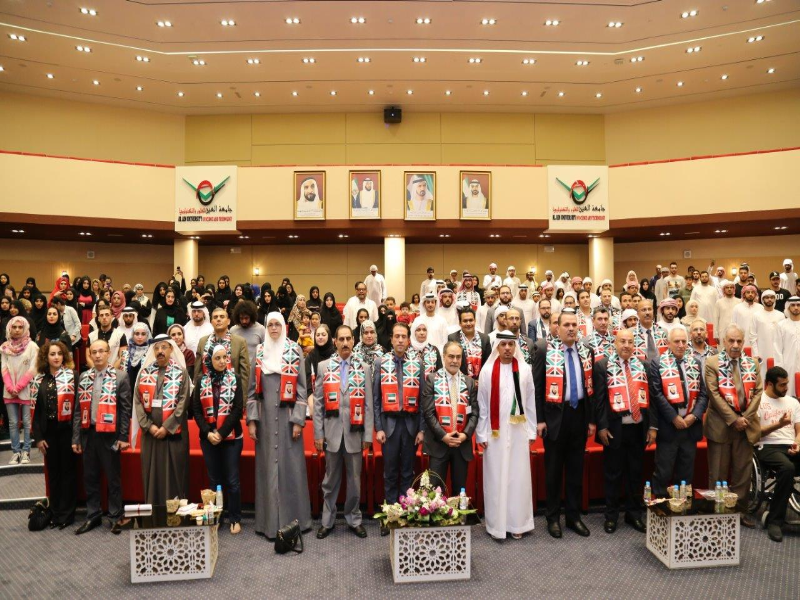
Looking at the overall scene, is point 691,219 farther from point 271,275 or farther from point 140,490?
point 140,490

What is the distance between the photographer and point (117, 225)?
14.1 metres

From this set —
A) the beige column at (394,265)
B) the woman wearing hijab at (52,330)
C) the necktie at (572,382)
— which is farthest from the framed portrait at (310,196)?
the necktie at (572,382)

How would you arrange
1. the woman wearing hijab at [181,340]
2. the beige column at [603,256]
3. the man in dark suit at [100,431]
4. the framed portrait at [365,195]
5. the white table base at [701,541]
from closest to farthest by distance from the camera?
the white table base at [701,541] → the man in dark suit at [100,431] → the woman wearing hijab at [181,340] → the framed portrait at [365,195] → the beige column at [603,256]

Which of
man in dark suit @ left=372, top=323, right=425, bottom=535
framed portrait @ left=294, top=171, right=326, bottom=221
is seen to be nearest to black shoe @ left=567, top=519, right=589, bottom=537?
man in dark suit @ left=372, top=323, right=425, bottom=535

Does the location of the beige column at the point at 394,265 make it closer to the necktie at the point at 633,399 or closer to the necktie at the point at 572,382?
the necktie at the point at 572,382

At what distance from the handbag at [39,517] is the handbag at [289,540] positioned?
2.17m

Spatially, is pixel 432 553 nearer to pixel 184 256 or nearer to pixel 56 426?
pixel 56 426

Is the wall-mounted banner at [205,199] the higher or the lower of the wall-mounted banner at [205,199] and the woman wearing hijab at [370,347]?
the higher

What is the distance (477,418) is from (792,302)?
5.09 meters

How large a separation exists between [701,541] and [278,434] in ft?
10.9

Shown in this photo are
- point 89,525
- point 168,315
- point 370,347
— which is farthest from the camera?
point 168,315

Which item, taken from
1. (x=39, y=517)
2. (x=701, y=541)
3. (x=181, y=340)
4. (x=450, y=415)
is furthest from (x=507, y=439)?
(x=39, y=517)

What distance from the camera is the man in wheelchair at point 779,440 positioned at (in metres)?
4.46

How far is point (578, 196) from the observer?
13625mm
